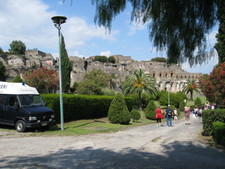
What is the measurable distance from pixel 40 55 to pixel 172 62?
67418 millimetres

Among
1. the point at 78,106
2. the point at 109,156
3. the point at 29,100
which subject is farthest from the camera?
the point at 78,106

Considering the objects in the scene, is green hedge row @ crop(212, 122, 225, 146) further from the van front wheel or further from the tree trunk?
the van front wheel

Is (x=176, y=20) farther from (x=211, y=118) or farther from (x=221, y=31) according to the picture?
(x=211, y=118)

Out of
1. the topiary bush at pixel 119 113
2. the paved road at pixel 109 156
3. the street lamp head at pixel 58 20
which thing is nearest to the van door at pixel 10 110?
the paved road at pixel 109 156

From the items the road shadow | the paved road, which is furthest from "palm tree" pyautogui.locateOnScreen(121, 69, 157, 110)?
the road shadow

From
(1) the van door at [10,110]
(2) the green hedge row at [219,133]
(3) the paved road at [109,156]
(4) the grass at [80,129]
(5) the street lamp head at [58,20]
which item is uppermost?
(5) the street lamp head at [58,20]

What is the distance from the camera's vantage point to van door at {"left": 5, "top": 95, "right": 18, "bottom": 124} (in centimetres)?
1189

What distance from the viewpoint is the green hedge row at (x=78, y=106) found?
1540cm

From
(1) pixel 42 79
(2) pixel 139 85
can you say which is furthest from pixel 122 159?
(1) pixel 42 79

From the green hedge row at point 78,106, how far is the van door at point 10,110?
3109mm

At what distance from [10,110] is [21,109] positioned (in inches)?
28.3

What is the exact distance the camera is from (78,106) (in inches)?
720

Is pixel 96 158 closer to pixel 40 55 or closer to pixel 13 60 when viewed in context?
pixel 13 60

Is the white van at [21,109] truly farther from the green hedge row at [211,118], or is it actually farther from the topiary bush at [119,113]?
the green hedge row at [211,118]
